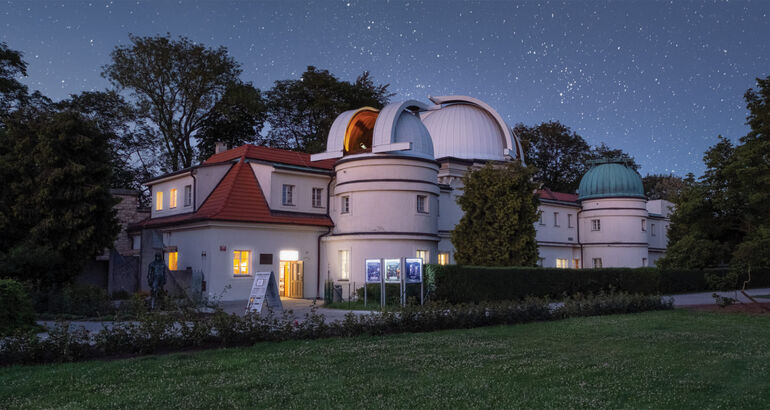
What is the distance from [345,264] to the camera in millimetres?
30875

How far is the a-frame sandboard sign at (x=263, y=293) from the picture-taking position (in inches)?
806

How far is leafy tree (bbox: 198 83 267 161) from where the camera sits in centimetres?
4653

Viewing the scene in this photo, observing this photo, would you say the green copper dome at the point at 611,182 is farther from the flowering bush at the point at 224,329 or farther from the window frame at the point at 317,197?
the flowering bush at the point at 224,329

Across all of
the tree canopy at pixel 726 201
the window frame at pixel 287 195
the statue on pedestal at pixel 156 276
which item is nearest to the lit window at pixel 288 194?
the window frame at pixel 287 195

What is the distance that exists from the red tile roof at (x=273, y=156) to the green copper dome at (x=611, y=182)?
21421 millimetres

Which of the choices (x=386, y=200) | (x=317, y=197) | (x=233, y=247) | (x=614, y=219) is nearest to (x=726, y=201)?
(x=614, y=219)

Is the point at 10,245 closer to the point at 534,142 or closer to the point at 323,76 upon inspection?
the point at 323,76

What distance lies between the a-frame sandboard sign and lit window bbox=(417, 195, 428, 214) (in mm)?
11273

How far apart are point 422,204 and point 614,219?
20944 millimetres

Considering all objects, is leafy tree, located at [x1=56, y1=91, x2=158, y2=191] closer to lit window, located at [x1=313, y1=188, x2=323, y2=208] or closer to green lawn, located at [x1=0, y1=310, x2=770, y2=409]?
lit window, located at [x1=313, y1=188, x2=323, y2=208]

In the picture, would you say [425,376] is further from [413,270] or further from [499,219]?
[499,219]

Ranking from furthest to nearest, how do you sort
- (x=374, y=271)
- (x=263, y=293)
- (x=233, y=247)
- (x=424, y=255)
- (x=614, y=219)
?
(x=614, y=219)
(x=424, y=255)
(x=233, y=247)
(x=374, y=271)
(x=263, y=293)

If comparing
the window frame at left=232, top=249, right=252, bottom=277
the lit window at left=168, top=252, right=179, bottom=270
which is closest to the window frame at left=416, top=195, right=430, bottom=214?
the window frame at left=232, top=249, right=252, bottom=277

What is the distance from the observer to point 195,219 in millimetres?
28531
